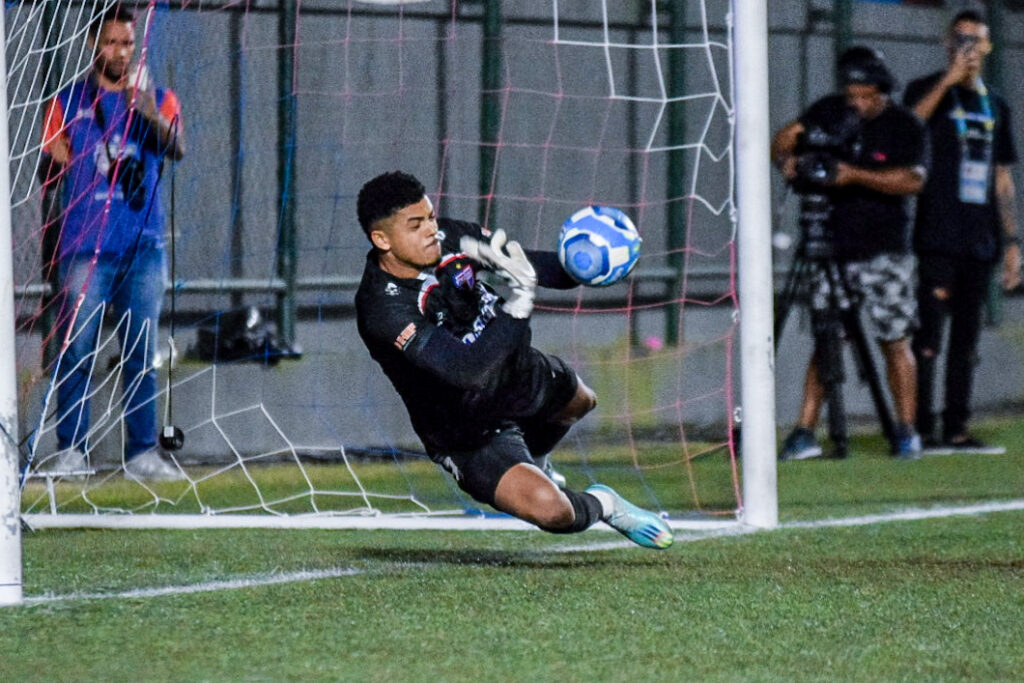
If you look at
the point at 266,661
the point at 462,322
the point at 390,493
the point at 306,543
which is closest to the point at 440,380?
the point at 462,322

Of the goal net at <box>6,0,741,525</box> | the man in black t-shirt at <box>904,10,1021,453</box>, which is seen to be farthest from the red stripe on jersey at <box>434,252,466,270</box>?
the man in black t-shirt at <box>904,10,1021,453</box>

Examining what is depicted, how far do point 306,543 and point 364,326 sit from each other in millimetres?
1026

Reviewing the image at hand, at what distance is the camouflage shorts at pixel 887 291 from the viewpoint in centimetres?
830

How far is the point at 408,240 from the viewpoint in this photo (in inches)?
209

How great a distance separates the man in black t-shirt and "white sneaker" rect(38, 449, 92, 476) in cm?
410

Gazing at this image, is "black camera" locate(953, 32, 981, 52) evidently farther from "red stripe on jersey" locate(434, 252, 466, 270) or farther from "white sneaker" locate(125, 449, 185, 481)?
"white sneaker" locate(125, 449, 185, 481)

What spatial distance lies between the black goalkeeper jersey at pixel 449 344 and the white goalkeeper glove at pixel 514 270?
84mm

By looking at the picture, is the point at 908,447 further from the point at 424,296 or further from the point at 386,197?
the point at 386,197

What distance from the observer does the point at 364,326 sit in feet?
17.2

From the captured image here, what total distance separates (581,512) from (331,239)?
4762 millimetres

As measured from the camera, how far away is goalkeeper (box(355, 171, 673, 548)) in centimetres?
510

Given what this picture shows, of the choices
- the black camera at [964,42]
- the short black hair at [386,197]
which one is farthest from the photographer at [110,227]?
the black camera at [964,42]

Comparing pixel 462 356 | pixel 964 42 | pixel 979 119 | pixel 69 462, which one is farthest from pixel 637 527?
pixel 979 119

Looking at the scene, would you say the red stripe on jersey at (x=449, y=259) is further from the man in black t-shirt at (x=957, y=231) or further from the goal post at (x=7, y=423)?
the man in black t-shirt at (x=957, y=231)
